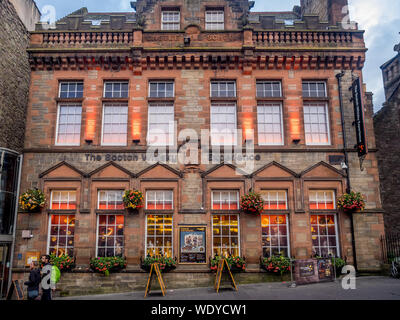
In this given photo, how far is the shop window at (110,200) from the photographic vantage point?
15.2 m

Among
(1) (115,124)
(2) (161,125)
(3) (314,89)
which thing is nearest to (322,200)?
(3) (314,89)

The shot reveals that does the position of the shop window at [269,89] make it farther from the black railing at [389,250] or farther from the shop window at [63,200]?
the shop window at [63,200]

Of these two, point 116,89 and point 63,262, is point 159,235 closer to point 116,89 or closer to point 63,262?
point 63,262

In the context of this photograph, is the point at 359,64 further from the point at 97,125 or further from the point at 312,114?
the point at 97,125

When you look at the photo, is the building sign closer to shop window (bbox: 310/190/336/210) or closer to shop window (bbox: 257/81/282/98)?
shop window (bbox: 310/190/336/210)

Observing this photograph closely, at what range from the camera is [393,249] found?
1540 centimetres

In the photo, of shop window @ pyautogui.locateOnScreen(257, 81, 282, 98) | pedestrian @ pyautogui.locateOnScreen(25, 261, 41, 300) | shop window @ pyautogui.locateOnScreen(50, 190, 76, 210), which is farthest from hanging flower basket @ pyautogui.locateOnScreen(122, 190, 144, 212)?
shop window @ pyautogui.locateOnScreen(257, 81, 282, 98)

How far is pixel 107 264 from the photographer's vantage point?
14.1 meters

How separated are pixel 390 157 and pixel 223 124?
443 inches

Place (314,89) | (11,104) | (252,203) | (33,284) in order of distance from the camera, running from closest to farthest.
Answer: (33,284) < (252,203) < (314,89) < (11,104)
